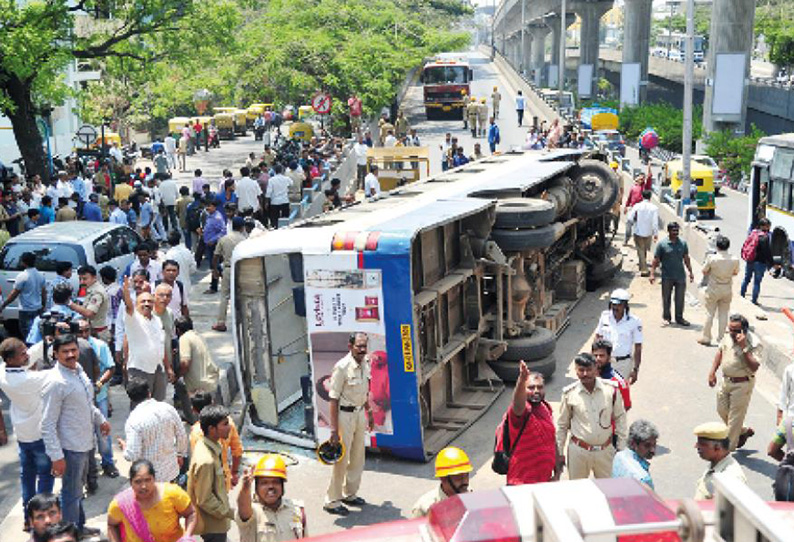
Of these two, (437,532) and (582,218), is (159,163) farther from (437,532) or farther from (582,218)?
(437,532)

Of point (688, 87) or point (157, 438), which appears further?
point (688, 87)

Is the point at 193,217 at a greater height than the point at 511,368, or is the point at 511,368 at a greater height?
the point at 193,217

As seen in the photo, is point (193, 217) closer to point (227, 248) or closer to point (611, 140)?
point (227, 248)

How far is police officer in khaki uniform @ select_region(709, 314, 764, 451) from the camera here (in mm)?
9500

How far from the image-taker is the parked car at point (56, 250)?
43.9 feet

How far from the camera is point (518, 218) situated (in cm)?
1202

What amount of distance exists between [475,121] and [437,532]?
38850 millimetres

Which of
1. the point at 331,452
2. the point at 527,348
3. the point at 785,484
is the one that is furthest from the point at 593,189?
the point at 785,484

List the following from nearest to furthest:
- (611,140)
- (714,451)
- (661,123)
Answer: (714,451)
(611,140)
(661,123)

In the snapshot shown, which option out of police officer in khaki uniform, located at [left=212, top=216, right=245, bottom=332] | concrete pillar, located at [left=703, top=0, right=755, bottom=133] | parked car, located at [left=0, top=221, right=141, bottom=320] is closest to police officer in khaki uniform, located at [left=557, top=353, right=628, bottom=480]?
police officer in khaki uniform, located at [left=212, top=216, right=245, bottom=332]

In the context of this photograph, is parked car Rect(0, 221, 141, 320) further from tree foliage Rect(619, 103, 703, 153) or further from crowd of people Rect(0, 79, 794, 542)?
tree foliage Rect(619, 103, 703, 153)

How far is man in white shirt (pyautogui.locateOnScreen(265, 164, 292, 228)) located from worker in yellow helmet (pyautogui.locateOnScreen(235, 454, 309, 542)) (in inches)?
569

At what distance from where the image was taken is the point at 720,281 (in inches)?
526

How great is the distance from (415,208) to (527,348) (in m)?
2.29
